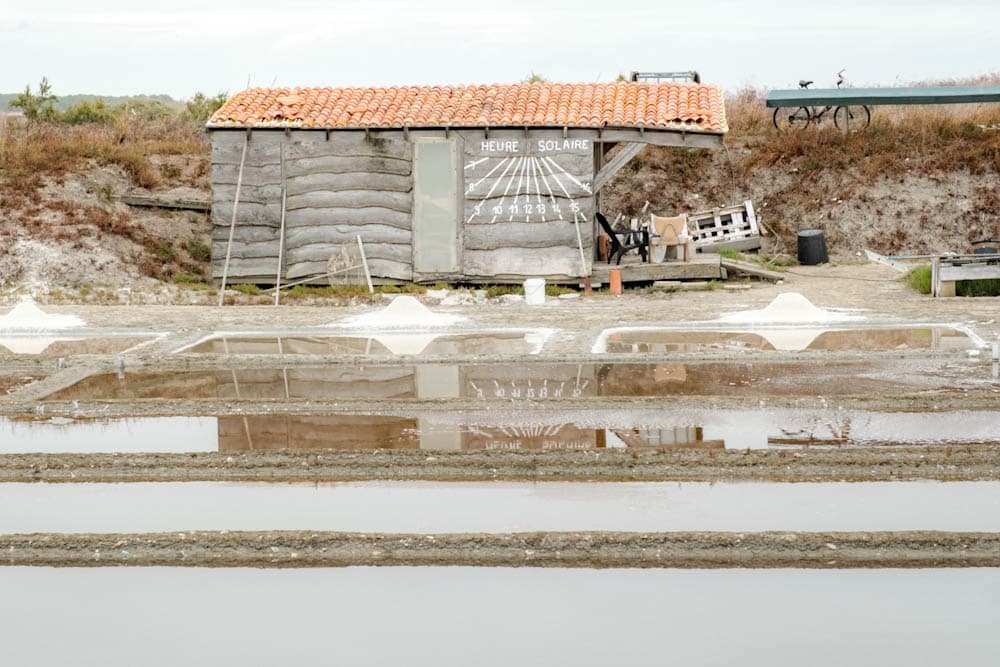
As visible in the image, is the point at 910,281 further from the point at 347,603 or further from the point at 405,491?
the point at 347,603

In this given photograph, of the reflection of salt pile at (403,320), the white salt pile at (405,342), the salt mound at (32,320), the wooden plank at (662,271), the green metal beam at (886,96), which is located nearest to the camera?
the white salt pile at (405,342)

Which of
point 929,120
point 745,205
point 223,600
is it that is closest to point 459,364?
point 223,600

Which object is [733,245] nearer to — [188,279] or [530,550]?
[188,279]

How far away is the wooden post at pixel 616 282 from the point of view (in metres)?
21.7

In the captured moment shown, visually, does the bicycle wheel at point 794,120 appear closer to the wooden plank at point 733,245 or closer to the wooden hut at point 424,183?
the wooden plank at point 733,245

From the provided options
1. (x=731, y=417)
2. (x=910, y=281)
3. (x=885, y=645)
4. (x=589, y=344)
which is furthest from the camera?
(x=910, y=281)

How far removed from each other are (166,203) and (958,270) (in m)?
14.3

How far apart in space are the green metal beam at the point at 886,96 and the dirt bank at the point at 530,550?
2043 centimetres

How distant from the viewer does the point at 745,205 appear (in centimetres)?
2578

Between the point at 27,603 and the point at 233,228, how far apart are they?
15.3 metres

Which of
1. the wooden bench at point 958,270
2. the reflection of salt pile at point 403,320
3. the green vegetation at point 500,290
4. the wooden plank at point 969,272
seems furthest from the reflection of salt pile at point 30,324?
the wooden plank at point 969,272

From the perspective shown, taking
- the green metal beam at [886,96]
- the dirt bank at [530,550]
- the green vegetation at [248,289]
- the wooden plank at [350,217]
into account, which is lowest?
the dirt bank at [530,550]

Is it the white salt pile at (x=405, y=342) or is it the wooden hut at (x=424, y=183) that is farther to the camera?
the wooden hut at (x=424, y=183)

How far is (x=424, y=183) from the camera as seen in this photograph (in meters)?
22.2
